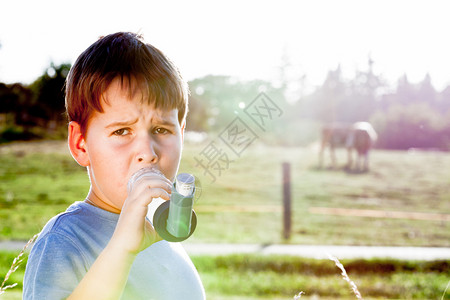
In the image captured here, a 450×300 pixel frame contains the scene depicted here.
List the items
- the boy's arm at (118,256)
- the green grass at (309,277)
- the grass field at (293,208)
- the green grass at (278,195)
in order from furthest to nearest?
the green grass at (278,195) < the grass field at (293,208) < the green grass at (309,277) < the boy's arm at (118,256)

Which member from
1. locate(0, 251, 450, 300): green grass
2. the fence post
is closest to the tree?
the fence post

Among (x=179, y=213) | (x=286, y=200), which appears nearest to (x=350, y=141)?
(x=286, y=200)

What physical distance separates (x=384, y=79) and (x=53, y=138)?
4711cm

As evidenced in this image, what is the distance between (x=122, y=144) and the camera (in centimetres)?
160

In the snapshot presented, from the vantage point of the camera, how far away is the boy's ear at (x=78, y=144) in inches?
68.7

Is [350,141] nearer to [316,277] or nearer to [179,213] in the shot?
[316,277]

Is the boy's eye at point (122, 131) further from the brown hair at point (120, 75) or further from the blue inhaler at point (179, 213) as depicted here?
the blue inhaler at point (179, 213)

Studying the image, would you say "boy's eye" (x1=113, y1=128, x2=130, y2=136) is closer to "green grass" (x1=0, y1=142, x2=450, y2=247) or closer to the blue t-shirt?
the blue t-shirt

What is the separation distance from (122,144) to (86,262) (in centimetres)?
39

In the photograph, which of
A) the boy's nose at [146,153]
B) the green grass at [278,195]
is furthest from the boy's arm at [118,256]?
the green grass at [278,195]

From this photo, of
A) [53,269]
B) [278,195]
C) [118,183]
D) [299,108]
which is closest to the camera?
[53,269]

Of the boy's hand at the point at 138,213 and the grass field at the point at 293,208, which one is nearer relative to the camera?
the boy's hand at the point at 138,213

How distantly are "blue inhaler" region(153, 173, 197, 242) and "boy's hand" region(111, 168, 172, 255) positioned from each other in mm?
52

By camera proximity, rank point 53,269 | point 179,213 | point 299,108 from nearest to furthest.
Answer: point 179,213 < point 53,269 < point 299,108
